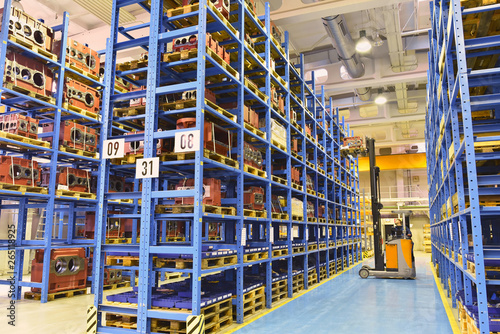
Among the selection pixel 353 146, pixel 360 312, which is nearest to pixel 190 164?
pixel 360 312

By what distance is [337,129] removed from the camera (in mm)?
17062

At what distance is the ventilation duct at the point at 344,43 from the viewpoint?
45.2 feet

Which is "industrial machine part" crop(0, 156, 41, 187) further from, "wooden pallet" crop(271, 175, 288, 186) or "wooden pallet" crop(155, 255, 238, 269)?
"wooden pallet" crop(271, 175, 288, 186)

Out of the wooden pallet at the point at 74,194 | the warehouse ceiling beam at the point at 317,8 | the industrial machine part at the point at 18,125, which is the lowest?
the wooden pallet at the point at 74,194

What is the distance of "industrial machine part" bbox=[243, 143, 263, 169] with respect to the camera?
7.79m

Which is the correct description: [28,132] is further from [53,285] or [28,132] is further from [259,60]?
[259,60]

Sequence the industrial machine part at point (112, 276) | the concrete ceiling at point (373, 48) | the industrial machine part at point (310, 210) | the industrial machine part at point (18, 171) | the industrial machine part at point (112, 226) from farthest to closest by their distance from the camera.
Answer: the concrete ceiling at point (373, 48) → the industrial machine part at point (310, 210) → the industrial machine part at point (112, 226) → the industrial machine part at point (112, 276) → the industrial machine part at point (18, 171)

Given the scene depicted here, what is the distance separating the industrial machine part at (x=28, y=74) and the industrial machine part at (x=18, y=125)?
68cm

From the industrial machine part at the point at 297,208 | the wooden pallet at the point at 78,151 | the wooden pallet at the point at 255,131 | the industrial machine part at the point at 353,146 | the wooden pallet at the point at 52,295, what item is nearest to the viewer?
the wooden pallet at the point at 255,131

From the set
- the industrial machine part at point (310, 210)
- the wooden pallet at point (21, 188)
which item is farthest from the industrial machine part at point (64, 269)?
the industrial machine part at point (310, 210)

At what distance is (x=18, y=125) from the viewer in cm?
843

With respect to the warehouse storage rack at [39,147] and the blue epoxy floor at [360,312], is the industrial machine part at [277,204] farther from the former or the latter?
the warehouse storage rack at [39,147]

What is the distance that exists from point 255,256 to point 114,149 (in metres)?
3.35

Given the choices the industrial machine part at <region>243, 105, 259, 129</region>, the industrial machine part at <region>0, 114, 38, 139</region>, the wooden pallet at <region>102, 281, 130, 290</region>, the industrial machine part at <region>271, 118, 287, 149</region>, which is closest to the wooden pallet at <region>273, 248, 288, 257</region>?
the industrial machine part at <region>271, 118, 287, 149</region>
